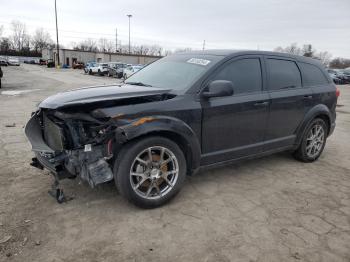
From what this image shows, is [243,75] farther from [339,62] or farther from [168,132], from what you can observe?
[339,62]

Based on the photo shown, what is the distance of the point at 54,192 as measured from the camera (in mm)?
3477

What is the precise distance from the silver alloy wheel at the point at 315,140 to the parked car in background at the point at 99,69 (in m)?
32.3

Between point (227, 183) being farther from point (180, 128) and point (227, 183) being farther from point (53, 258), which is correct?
point (53, 258)

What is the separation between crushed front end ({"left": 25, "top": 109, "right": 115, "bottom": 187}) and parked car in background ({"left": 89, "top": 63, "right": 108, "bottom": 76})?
33116 millimetres

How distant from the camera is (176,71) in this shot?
4.05 metres

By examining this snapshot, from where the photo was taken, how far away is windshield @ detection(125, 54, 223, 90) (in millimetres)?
3737

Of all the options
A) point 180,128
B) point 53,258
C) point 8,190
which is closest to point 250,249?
point 180,128

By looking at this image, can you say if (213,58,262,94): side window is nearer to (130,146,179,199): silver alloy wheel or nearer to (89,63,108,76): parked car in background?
(130,146,179,199): silver alloy wheel

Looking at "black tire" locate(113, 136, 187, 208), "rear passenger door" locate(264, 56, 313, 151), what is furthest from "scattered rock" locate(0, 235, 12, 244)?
"rear passenger door" locate(264, 56, 313, 151)

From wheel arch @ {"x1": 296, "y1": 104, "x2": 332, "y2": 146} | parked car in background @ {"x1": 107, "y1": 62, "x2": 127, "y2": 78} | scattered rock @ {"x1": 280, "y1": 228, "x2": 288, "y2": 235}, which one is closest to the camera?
scattered rock @ {"x1": 280, "y1": 228, "x2": 288, "y2": 235}

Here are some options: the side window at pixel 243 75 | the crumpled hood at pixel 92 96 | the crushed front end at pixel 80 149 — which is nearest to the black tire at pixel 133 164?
the crushed front end at pixel 80 149

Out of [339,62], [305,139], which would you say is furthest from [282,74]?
[339,62]

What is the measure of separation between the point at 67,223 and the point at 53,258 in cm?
54

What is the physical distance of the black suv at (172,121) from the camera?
10.3 feet
